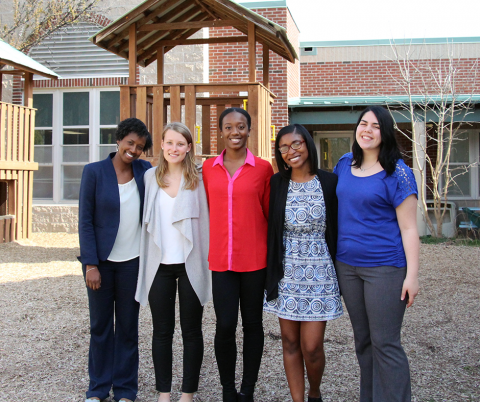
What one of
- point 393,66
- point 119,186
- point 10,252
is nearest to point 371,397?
point 119,186

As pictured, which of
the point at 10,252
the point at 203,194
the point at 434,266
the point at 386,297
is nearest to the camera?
the point at 386,297

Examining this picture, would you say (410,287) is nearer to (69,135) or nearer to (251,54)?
(251,54)

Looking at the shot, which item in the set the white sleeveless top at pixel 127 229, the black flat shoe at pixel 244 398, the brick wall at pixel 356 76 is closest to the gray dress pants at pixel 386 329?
the black flat shoe at pixel 244 398

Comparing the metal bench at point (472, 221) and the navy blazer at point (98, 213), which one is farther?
the metal bench at point (472, 221)

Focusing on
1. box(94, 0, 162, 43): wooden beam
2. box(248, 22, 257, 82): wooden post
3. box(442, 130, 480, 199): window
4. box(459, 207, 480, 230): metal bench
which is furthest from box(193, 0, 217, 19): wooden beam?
box(442, 130, 480, 199): window

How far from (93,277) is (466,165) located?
A: 41.5 feet

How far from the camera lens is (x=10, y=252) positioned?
9.44 m

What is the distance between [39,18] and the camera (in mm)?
11906

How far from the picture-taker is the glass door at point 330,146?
14.1m

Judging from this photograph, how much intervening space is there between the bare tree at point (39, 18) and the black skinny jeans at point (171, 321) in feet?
34.2

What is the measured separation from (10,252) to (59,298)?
3.85m

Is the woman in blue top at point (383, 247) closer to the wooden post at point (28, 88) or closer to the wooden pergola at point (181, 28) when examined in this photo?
the wooden pergola at point (181, 28)

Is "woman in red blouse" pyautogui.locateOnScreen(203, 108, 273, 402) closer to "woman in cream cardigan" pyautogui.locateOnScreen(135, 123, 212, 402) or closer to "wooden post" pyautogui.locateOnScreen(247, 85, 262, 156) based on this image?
"woman in cream cardigan" pyautogui.locateOnScreen(135, 123, 212, 402)

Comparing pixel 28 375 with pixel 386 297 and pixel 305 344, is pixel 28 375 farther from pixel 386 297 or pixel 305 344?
pixel 386 297
